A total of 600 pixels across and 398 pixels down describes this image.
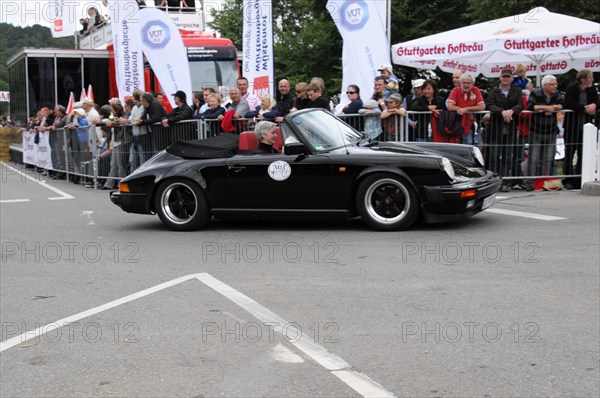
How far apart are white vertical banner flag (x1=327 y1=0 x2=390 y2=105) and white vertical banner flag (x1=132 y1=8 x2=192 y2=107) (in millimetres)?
3583

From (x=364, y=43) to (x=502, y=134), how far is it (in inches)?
185

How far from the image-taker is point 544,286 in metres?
6.42

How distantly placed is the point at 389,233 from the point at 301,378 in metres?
4.81

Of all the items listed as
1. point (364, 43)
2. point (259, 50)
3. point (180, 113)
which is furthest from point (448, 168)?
point (259, 50)

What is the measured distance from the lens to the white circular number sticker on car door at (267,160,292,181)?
928 centimetres

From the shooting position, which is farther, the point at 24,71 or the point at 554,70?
the point at 24,71

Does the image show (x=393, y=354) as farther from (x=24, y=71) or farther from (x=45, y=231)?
(x=24, y=71)

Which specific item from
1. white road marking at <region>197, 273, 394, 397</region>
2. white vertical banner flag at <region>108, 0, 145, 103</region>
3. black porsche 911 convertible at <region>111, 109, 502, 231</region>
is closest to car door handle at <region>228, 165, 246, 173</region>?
black porsche 911 convertible at <region>111, 109, 502, 231</region>

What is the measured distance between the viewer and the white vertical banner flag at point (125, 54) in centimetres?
1897

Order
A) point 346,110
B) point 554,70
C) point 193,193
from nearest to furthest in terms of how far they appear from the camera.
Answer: point 193,193
point 346,110
point 554,70

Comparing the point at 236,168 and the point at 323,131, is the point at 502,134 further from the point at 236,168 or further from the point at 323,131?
the point at 236,168

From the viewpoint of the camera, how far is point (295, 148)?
9172 mm

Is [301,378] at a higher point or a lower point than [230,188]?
lower

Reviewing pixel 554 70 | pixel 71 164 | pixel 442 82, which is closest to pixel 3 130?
pixel 71 164
